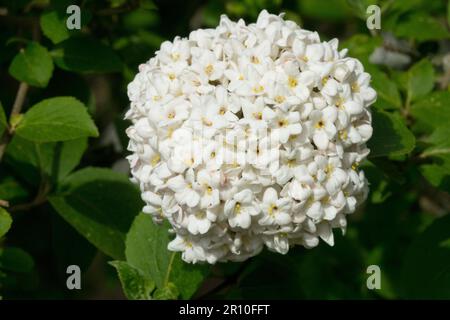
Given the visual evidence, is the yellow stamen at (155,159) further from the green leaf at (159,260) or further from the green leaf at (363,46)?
the green leaf at (363,46)

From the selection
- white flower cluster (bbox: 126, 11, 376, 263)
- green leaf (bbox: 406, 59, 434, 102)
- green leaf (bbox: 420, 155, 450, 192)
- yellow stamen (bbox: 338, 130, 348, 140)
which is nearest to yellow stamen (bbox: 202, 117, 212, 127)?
white flower cluster (bbox: 126, 11, 376, 263)

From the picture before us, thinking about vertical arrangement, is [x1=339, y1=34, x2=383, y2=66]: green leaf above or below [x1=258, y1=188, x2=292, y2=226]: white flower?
above

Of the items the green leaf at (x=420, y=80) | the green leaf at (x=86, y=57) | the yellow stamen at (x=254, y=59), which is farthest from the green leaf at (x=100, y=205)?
the green leaf at (x=420, y=80)

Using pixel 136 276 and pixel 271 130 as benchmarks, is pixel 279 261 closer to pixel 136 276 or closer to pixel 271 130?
pixel 136 276

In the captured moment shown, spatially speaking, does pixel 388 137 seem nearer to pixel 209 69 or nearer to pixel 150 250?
pixel 209 69

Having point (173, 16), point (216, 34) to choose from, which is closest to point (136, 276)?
point (216, 34)

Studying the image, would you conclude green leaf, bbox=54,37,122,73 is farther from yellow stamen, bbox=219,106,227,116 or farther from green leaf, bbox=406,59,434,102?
green leaf, bbox=406,59,434,102
